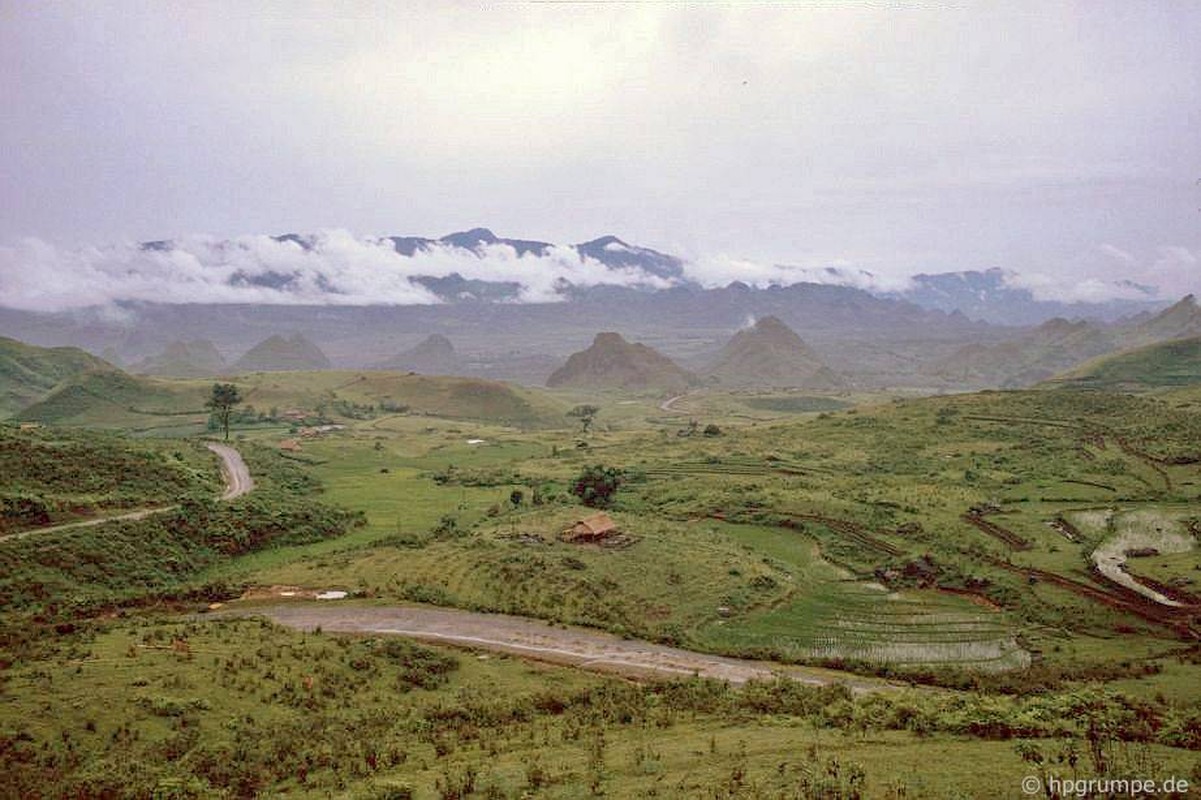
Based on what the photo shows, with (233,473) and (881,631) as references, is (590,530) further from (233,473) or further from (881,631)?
(233,473)

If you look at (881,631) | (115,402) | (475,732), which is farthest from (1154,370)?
(115,402)

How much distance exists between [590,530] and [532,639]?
1883 cm

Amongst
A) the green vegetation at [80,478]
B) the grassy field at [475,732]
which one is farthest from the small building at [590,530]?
the green vegetation at [80,478]

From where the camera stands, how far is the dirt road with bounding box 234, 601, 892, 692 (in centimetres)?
3216

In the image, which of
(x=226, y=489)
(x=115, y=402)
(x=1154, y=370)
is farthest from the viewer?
(x=1154, y=370)

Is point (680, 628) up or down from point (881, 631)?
up

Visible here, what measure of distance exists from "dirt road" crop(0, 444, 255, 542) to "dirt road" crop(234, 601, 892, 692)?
16.7m

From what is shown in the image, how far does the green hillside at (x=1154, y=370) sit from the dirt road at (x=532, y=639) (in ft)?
605

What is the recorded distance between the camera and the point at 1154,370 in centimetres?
18538

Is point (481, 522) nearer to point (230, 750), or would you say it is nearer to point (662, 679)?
point (662, 679)

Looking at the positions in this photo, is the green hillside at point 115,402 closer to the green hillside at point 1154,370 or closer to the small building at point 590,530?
the small building at point 590,530

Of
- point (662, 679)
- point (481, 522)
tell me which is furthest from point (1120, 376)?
point (662, 679)

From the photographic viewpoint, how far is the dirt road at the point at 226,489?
45500 mm

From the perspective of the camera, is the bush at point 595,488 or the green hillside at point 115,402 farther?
the green hillside at point 115,402
